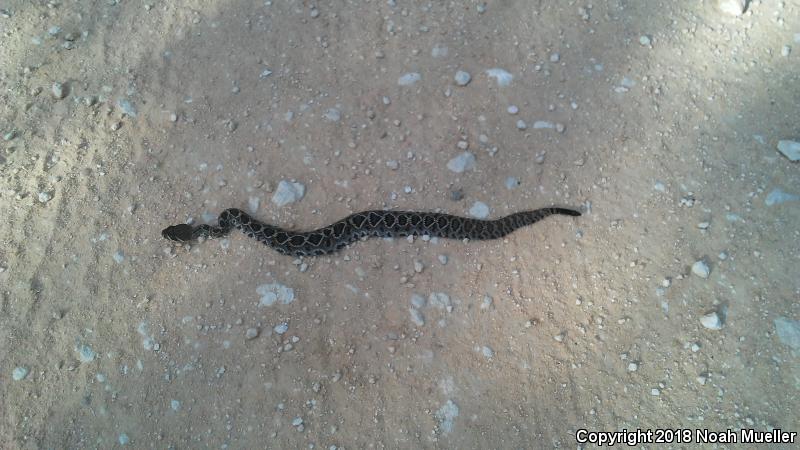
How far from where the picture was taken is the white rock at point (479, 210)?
5580 mm

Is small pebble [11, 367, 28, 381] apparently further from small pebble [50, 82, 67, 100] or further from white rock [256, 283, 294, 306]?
small pebble [50, 82, 67, 100]

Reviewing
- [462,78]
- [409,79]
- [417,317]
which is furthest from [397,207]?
[462,78]

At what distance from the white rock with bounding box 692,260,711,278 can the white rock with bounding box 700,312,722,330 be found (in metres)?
0.41

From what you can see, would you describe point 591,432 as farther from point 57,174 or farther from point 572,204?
point 57,174

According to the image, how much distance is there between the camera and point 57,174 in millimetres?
5750

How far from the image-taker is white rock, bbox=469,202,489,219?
558cm

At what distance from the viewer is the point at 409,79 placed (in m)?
6.29

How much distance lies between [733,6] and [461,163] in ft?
13.4

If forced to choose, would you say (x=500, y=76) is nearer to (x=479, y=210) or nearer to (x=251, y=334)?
(x=479, y=210)

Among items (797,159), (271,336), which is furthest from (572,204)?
(271,336)

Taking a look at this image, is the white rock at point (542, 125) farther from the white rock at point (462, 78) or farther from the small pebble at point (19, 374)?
the small pebble at point (19, 374)

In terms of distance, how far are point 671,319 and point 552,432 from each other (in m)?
1.57

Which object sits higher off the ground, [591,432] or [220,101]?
[220,101]

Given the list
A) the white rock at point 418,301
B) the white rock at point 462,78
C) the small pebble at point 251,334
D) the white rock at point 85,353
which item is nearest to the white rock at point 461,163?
the white rock at point 462,78
